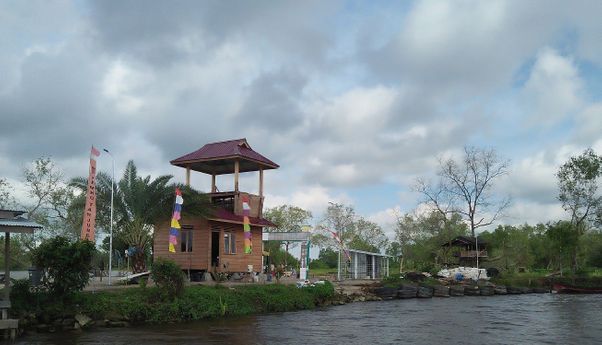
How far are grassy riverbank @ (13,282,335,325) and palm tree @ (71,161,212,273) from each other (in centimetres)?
571

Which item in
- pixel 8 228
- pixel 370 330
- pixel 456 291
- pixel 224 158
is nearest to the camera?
pixel 8 228

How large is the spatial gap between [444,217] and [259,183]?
31.7 metres

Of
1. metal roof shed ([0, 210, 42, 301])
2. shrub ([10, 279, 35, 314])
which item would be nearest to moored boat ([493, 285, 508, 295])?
shrub ([10, 279, 35, 314])

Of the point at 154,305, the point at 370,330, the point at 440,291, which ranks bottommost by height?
the point at 440,291

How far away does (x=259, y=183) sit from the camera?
33.4 metres

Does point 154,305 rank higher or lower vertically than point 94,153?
lower

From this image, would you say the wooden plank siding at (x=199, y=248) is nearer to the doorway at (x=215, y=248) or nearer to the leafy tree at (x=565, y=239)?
the doorway at (x=215, y=248)

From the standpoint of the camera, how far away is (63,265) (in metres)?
17.7

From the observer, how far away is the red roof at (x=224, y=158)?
31.0m

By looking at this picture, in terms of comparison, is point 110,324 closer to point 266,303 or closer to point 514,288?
point 266,303

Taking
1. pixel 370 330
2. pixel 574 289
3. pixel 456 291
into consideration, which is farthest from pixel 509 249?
pixel 370 330

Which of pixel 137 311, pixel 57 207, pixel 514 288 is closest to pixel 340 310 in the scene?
pixel 137 311

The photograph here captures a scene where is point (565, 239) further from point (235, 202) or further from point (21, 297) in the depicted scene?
point (21, 297)

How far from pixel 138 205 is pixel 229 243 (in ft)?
20.6
